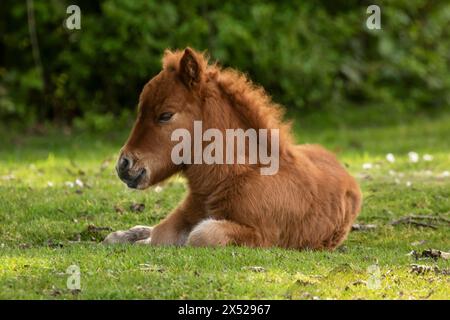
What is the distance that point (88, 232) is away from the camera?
29.0 ft

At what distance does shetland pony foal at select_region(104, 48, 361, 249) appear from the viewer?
25.5 ft

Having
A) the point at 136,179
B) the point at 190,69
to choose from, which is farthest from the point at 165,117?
the point at 136,179

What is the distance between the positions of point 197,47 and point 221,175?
1039 centimetres

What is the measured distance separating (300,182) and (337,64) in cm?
1199

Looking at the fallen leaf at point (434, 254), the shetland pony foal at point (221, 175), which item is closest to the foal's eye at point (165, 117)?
the shetland pony foal at point (221, 175)

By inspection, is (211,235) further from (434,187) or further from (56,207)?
(434,187)

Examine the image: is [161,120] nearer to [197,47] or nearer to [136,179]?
[136,179]

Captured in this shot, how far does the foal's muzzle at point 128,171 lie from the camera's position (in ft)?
25.3

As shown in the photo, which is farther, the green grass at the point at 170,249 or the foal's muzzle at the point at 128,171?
the foal's muzzle at the point at 128,171

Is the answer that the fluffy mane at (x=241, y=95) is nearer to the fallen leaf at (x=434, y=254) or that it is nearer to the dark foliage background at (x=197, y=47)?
the fallen leaf at (x=434, y=254)

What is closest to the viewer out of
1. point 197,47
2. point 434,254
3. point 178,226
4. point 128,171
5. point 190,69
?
point 128,171

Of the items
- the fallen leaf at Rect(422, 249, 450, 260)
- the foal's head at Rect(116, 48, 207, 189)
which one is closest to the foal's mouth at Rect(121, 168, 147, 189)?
the foal's head at Rect(116, 48, 207, 189)

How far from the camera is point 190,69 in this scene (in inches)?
308

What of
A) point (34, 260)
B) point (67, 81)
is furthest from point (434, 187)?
point (67, 81)
